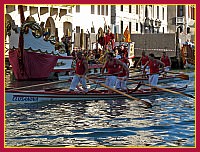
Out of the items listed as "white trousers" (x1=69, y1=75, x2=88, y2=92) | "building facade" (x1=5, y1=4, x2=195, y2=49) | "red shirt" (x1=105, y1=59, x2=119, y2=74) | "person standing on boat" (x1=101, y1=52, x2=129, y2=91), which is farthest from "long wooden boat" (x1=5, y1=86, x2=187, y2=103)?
"building facade" (x1=5, y1=4, x2=195, y2=49)

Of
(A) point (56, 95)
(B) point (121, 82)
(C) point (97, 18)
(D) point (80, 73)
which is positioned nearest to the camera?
(A) point (56, 95)

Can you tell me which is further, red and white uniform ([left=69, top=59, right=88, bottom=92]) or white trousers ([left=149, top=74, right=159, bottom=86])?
white trousers ([left=149, top=74, right=159, bottom=86])

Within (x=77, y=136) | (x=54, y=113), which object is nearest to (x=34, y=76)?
(x=54, y=113)

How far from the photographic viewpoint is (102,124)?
12.7 metres

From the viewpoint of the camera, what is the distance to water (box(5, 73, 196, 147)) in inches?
422

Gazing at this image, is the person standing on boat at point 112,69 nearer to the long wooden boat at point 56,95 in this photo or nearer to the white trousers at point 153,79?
the long wooden boat at point 56,95

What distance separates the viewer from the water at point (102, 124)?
10727mm

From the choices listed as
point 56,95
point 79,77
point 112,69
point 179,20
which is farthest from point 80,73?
point 179,20

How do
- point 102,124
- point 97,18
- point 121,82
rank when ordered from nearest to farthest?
point 102,124 → point 121,82 → point 97,18

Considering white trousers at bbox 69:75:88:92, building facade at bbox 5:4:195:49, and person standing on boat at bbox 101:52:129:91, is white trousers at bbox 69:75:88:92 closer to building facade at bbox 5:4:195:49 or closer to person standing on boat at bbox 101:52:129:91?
person standing on boat at bbox 101:52:129:91

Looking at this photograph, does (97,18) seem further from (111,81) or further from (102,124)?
(102,124)

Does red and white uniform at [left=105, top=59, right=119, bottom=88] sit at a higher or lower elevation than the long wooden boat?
higher

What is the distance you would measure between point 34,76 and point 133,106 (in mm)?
8951

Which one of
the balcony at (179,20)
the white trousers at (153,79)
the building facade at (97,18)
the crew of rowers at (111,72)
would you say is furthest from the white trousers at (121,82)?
the balcony at (179,20)
